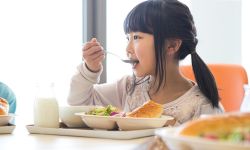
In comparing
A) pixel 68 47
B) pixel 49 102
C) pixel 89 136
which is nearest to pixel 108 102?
pixel 49 102

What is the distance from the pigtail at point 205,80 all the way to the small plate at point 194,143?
1.05 m

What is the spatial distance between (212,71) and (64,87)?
1066 mm

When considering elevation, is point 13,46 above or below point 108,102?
above

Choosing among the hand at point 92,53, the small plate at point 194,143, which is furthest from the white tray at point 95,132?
the hand at point 92,53

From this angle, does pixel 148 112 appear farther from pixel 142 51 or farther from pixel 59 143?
pixel 142 51

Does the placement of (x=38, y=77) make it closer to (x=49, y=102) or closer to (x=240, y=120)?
(x=49, y=102)

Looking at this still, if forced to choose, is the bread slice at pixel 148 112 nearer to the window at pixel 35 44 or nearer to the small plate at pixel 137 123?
the small plate at pixel 137 123

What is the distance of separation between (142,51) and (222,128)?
1.02 meters

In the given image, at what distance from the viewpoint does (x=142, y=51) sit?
5.03ft

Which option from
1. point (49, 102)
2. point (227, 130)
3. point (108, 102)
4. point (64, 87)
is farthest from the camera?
point (64, 87)

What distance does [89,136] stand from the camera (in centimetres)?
97

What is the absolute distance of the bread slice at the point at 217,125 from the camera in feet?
1.72

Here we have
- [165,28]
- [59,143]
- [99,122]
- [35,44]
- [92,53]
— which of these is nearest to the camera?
[59,143]

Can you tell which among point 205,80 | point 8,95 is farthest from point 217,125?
point 8,95
